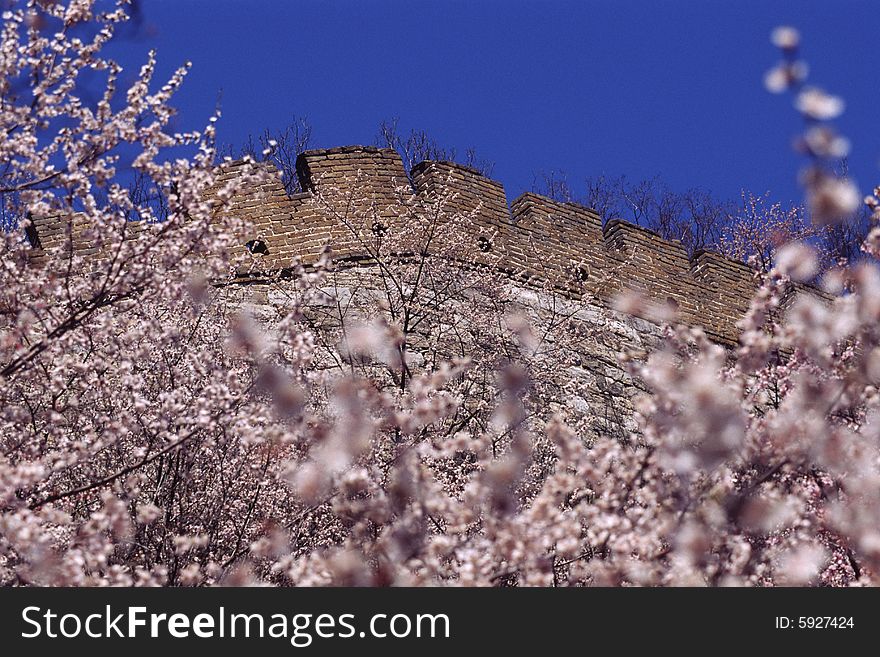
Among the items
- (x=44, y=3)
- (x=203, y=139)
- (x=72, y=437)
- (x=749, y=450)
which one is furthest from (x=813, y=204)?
(x=72, y=437)

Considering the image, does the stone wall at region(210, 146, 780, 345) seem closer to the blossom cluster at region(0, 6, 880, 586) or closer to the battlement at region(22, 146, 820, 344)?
the battlement at region(22, 146, 820, 344)

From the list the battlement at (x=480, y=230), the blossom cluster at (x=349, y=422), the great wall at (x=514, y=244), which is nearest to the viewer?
the blossom cluster at (x=349, y=422)

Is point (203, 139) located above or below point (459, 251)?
below

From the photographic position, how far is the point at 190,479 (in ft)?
21.5

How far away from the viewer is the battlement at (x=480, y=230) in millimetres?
10688

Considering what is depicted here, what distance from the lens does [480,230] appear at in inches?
437

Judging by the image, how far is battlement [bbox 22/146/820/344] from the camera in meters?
10.7

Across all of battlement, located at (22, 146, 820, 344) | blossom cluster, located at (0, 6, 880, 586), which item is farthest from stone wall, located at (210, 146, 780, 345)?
blossom cluster, located at (0, 6, 880, 586)

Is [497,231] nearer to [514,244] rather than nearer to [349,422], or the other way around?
[514,244]

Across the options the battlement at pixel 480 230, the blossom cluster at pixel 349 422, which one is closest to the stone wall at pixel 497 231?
the battlement at pixel 480 230

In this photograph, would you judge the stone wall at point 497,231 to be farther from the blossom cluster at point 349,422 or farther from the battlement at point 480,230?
the blossom cluster at point 349,422

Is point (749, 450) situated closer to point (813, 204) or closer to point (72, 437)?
point (813, 204)

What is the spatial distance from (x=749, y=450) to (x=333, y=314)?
22.0ft

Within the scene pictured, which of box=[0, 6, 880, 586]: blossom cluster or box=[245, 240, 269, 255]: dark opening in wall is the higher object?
box=[245, 240, 269, 255]: dark opening in wall
